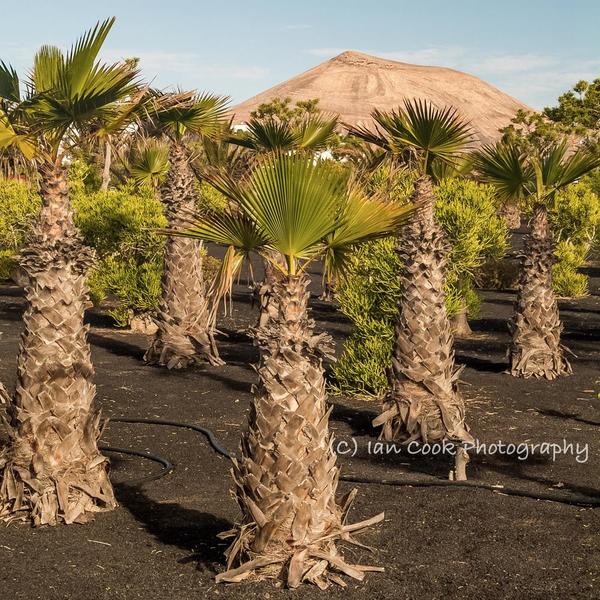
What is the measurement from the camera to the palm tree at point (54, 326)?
8.79 m

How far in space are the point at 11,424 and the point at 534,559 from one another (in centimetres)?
515

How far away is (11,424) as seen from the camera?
9336mm

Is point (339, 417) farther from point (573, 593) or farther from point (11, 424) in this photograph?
point (573, 593)

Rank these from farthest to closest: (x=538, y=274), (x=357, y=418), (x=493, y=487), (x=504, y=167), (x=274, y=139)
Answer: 1. (x=274, y=139)
2. (x=538, y=274)
3. (x=504, y=167)
4. (x=357, y=418)
5. (x=493, y=487)

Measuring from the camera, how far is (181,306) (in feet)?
60.8

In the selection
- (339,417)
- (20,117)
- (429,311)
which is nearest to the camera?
(20,117)

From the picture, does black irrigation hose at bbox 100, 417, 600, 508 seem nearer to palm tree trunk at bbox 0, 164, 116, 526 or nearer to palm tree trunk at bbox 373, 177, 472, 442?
palm tree trunk at bbox 0, 164, 116, 526

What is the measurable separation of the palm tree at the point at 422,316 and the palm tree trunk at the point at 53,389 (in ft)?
15.7

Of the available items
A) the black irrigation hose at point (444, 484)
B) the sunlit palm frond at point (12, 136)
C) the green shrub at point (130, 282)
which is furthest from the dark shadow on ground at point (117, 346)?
the sunlit palm frond at point (12, 136)

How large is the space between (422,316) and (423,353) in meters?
0.50

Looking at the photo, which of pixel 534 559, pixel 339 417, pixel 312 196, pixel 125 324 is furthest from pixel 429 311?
pixel 125 324

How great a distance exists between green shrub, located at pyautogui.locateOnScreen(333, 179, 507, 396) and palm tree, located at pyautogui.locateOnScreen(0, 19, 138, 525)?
569cm

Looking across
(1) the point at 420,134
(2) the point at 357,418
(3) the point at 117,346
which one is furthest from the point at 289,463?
(3) the point at 117,346

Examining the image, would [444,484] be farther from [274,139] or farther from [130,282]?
[130,282]
